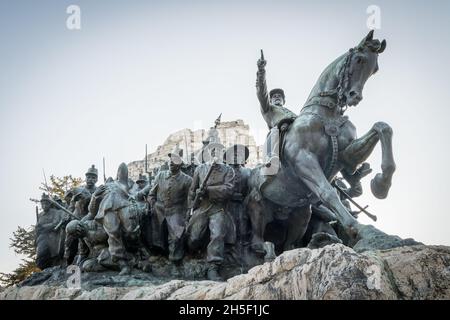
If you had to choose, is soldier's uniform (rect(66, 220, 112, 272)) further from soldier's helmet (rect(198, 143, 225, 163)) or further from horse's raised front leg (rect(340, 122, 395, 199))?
horse's raised front leg (rect(340, 122, 395, 199))

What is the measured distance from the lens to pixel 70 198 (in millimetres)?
9891

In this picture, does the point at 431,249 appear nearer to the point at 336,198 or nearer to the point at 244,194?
the point at 336,198

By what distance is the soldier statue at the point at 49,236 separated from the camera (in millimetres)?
9109

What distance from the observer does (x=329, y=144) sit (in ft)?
23.0

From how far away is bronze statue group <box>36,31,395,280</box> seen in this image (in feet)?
22.6

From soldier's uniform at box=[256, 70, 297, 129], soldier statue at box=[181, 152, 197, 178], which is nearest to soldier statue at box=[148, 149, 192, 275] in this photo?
soldier statue at box=[181, 152, 197, 178]

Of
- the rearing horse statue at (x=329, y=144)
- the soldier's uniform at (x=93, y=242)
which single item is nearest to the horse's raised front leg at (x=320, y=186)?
the rearing horse statue at (x=329, y=144)

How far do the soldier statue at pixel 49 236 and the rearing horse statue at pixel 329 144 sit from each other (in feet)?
12.3

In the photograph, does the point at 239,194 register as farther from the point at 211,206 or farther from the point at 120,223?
the point at 120,223

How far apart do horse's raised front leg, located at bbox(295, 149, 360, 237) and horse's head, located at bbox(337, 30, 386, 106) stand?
935 mm

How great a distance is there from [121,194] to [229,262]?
1.99 metres

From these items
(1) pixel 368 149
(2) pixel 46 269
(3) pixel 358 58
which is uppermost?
(3) pixel 358 58
